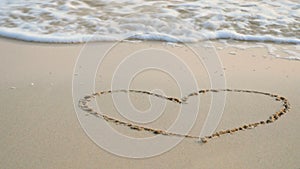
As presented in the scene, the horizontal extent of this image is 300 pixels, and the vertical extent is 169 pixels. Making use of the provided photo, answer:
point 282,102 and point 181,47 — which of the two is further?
point 181,47

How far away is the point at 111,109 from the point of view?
2.84 m

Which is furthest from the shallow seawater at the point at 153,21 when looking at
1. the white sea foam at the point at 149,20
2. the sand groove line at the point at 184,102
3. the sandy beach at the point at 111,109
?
the sand groove line at the point at 184,102

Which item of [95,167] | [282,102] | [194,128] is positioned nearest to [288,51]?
[282,102]

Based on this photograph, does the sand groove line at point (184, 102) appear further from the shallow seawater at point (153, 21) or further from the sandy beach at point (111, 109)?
the shallow seawater at point (153, 21)

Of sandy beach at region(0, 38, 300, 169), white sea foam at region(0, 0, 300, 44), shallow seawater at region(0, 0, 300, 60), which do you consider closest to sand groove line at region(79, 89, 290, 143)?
sandy beach at region(0, 38, 300, 169)

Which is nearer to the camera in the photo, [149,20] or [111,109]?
[111,109]

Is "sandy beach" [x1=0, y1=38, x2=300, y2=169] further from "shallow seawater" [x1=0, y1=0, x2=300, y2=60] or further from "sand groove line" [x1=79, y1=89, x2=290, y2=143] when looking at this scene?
"shallow seawater" [x1=0, y1=0, x2=300, y2=60]

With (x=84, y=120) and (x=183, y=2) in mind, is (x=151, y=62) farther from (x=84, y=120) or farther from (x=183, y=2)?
(x=183, y=2)

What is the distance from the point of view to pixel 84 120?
2686 millimetres

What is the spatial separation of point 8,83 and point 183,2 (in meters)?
2.61

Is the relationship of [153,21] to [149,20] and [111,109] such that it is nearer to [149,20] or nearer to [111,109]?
[149,20]

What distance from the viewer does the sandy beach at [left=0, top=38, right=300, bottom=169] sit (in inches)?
91.0

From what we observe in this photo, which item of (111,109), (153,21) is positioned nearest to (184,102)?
(111,109)

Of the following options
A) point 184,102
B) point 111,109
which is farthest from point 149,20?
point 111,109
